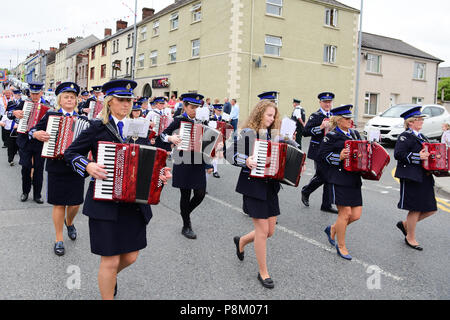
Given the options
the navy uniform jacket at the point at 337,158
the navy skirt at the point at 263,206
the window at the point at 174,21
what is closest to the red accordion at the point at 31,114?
the navy skirt at the point at 263,206

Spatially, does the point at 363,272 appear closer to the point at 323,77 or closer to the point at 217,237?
the point at 217,237

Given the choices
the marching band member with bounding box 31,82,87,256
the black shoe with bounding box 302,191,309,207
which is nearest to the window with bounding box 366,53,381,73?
the black shoe with bounding box 302,191,309,207

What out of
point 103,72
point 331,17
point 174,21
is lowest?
point 103,72

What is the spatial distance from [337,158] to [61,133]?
11.4ft

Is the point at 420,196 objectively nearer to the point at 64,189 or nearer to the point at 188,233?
the point at 188,233

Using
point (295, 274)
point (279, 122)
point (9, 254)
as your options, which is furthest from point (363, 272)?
point (9, 254)

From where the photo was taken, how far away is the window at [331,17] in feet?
86.5

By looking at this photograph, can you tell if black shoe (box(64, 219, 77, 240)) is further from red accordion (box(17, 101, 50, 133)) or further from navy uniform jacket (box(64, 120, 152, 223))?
navy uniform jacket (box(64, 120, 152, 223))

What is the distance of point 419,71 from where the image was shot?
107 feet

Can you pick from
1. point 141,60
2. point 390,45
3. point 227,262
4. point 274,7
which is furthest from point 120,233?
point 390,45

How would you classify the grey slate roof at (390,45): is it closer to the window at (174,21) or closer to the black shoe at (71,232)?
the window at (174,21)

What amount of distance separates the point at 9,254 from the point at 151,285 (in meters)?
1.94

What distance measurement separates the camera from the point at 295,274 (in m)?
4.27

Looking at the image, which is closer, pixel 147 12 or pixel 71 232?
pixel 71 232
